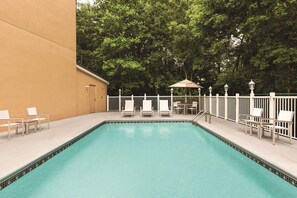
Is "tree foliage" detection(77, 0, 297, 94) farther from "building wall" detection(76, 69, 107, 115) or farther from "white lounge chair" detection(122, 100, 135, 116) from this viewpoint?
"white lounge chair" detection(122, 100, 135, 116)

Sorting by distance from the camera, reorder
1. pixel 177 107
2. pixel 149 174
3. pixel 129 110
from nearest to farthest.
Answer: pixel 149 174, pixel 129 110, pixel 177 107

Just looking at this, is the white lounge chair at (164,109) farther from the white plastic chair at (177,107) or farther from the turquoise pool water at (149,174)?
the turquoise pool water at (149,174)

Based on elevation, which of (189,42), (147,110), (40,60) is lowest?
(147,110)

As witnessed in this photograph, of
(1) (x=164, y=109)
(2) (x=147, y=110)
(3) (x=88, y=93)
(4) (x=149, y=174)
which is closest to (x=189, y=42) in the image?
(1) (x=164, y=109)

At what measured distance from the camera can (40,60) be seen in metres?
10.4

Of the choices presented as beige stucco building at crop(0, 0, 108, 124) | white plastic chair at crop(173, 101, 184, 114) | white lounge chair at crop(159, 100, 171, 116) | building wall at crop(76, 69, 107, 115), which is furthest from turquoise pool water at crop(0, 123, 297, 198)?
white plastic chair at crop(173, 101, 184, 114)

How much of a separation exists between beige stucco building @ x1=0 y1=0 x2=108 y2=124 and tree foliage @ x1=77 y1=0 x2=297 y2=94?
20.6 ft

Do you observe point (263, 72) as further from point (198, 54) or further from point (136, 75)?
point (136, 75)

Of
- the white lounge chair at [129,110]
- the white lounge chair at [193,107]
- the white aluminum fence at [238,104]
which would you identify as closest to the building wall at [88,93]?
the white aluminum fence at [238,104]

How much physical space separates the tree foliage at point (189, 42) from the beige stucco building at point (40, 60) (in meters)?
6.28

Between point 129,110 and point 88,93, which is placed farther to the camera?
point 88,93

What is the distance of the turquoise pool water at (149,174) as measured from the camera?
149 inches

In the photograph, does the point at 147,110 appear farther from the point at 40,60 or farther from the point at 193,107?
the point at 40,60

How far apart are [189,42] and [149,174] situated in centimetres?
1473
